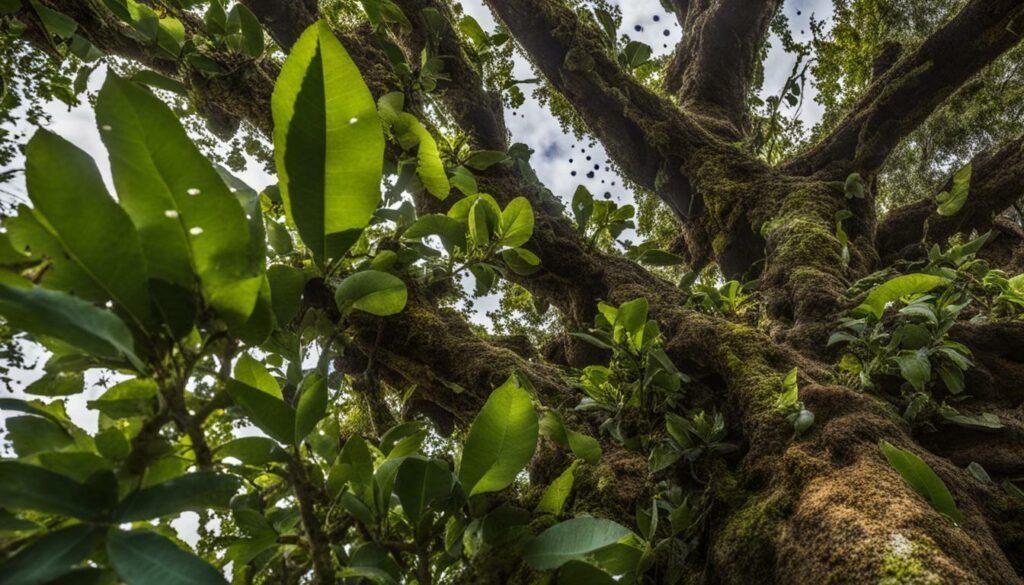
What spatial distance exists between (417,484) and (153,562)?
392mm

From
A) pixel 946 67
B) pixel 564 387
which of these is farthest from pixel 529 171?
pixel 946 67

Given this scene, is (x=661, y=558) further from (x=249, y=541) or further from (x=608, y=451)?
(x=249, y=541)

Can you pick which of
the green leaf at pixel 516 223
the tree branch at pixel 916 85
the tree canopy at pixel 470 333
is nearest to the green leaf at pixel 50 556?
the tree canopy at pixel 470 333

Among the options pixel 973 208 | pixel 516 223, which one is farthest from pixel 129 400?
pixel 973 208

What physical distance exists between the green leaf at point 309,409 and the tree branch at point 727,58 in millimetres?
4185

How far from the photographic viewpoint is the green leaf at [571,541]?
783mm

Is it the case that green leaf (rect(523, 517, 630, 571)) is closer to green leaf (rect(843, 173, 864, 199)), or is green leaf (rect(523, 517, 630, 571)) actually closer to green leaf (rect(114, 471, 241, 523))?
green leaf (rect(114, 471, 241, 523))

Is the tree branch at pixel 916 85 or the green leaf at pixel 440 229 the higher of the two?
the tree branch at pixel 916 85

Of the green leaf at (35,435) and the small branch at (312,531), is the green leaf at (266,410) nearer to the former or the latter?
the small branch at (312,531)

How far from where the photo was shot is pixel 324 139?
2.08 feet

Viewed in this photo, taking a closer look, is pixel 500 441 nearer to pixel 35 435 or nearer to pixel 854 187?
pixel 35 435

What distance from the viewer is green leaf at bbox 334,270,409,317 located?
992 mm

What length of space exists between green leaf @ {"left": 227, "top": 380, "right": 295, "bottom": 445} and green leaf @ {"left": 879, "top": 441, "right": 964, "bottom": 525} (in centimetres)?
95

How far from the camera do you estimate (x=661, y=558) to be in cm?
114
